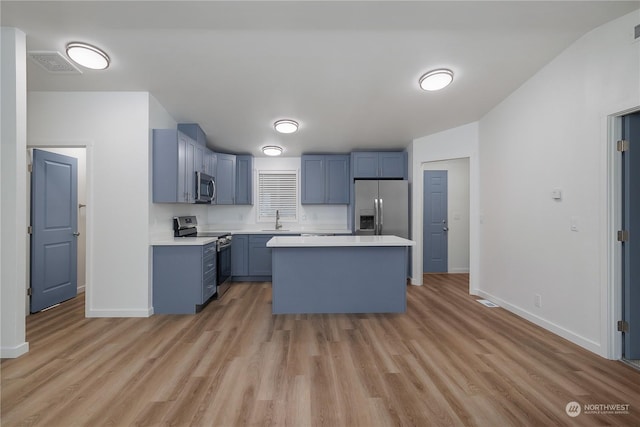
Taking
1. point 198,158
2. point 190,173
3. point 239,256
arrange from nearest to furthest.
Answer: point 190,173, point 198,158, point 239,256

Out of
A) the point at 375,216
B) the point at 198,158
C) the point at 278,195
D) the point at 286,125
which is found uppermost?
the point at 286,125

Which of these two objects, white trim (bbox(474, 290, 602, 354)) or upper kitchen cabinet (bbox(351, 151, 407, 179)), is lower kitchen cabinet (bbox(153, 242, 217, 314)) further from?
white trim (bbox(474, 290, 602, 354))

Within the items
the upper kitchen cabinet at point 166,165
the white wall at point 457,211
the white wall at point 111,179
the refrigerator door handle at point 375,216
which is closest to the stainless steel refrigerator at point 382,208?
the refrigerator door handle at point 375,216

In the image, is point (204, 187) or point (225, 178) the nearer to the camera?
point (204, 187)

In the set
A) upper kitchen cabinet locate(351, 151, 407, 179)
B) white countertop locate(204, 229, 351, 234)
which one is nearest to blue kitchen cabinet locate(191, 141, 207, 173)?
white countertop locate(204, 229, 351, 234)

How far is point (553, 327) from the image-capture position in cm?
281

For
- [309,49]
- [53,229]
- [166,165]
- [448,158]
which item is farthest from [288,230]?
[309,49]

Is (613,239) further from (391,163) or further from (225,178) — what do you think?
(225,178)

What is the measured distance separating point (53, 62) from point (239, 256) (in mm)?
3477

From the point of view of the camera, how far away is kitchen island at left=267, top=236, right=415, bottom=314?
331 centimetres

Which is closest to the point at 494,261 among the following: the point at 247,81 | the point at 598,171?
the point at 598,171

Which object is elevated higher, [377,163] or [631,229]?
[377,163]

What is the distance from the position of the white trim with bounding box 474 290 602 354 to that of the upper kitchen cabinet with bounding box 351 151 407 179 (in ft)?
8.64

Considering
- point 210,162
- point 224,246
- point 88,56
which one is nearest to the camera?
point 88,56
